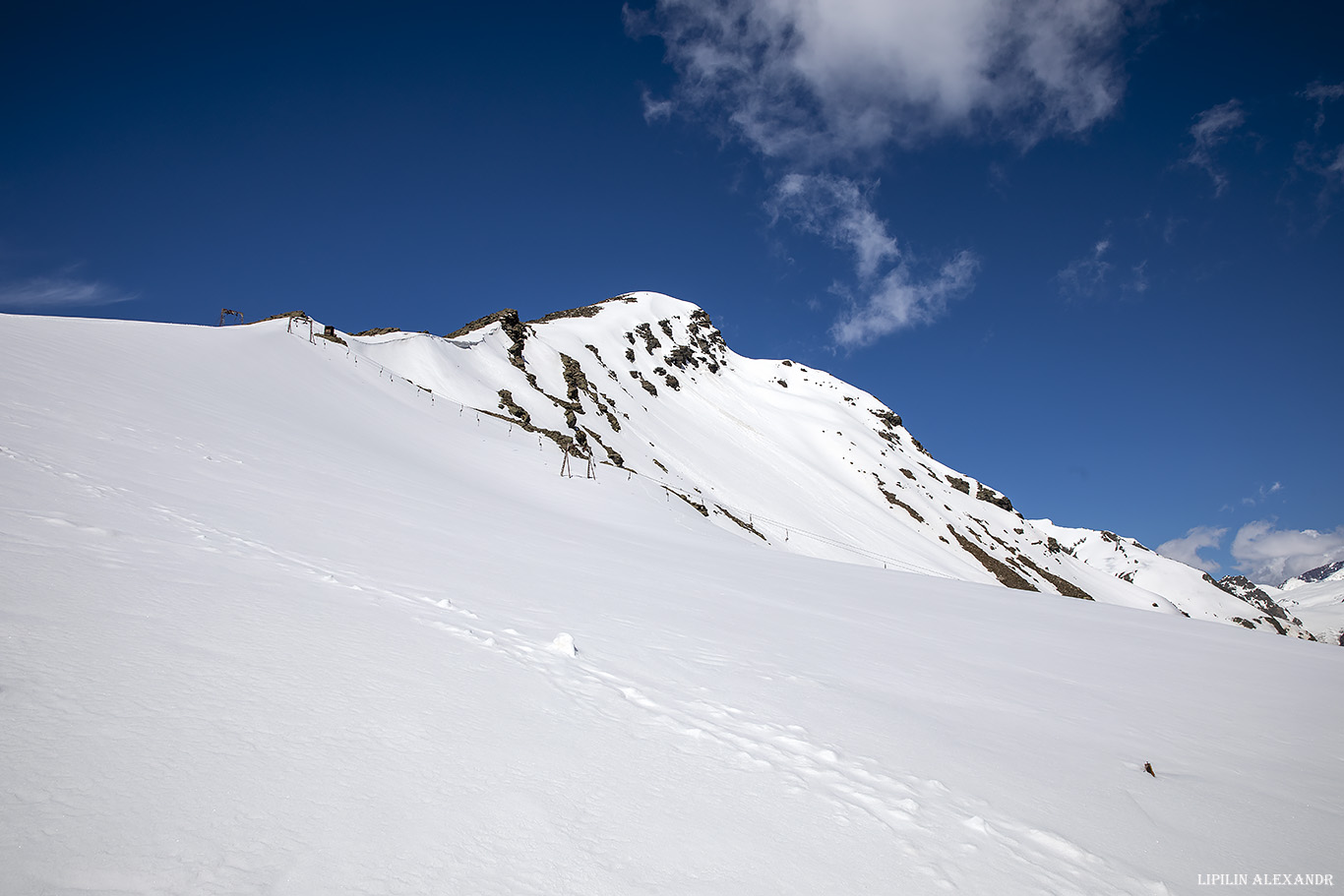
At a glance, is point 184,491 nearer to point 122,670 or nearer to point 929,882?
point 122,670

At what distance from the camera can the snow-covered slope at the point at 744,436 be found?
53.9 m

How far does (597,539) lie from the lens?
15375 millimetres

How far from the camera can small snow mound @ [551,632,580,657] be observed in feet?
16.3

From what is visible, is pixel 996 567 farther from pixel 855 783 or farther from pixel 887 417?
pixel 855 783

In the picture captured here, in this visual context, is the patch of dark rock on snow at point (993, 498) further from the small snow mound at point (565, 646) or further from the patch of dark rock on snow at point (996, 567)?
the small snow mound at point (565, 646)

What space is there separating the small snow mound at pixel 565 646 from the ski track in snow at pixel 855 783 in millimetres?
78

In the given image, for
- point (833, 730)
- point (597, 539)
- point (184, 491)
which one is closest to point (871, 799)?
point (833, 730)

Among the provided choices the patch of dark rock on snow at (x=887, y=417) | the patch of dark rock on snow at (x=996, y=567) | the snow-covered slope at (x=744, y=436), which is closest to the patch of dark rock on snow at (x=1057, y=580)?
the snow-covered slope at (x=744, y=436)

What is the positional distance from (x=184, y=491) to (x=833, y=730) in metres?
9.03

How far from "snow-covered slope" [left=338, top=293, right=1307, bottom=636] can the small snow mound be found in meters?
29.5

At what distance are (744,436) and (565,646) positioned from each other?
265 ft

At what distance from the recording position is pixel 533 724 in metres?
3.49

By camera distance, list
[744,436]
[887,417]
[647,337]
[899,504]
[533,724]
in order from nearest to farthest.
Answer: [533,724], [899,504], [744,436], [647,337], [887,417]

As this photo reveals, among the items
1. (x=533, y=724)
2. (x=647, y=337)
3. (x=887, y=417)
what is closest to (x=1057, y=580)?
(x=887, y=417)
